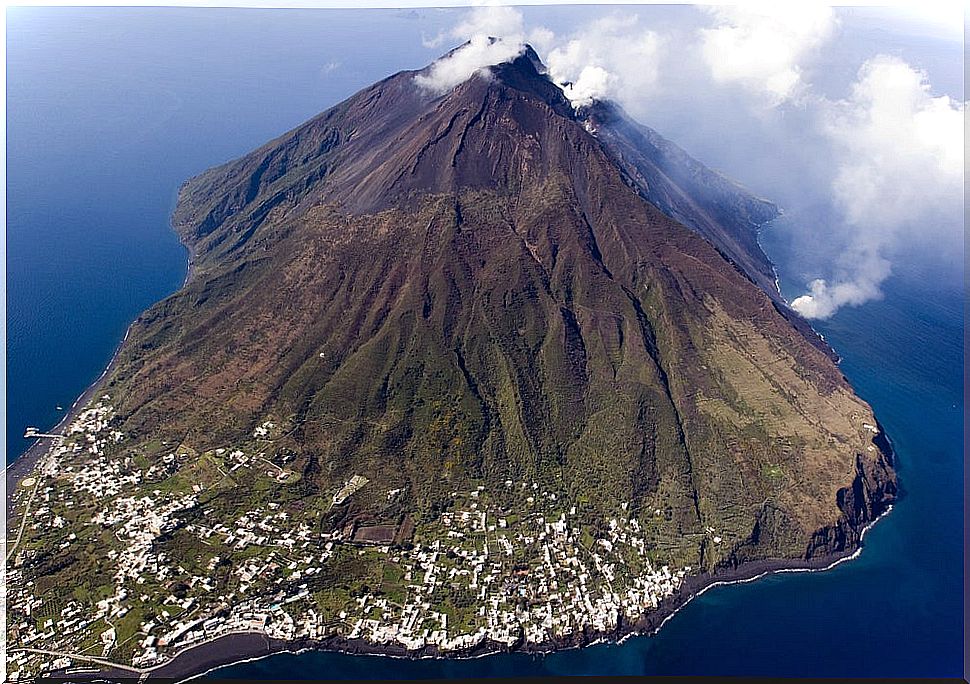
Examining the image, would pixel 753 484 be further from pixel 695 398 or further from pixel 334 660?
pixel 334 660

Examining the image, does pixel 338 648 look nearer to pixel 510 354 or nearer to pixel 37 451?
pixel 510 354

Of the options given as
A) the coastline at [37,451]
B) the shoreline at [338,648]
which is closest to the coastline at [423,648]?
the shoreline at [338,648]

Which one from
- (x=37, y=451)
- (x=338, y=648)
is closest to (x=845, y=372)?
(x=338, y=648)

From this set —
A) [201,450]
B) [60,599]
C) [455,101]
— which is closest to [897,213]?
[455,101]

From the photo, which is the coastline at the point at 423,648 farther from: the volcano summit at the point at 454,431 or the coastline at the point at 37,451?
the volcano summit at the point at 454,431

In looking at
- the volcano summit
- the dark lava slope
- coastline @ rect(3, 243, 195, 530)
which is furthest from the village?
the dark lava slope

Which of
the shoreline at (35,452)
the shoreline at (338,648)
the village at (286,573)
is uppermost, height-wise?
the shoreline at (35,452)
